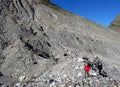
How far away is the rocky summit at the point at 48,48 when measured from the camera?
25.3 m

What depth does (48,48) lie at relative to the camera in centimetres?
3284

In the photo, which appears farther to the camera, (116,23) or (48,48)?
(116,23)

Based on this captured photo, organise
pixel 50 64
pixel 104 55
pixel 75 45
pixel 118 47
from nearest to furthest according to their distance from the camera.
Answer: pixel 50 64
pixel 75 45
pixel 104 55
pixel 118 47

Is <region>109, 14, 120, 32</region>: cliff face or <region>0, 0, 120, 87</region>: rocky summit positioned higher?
<region>109, 14, 120, 32</region>: cliff face

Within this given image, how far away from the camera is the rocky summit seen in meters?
25.3

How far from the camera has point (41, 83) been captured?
76.1 ft

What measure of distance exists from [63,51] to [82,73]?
7964 millimetres

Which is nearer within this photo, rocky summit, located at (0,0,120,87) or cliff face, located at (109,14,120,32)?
rocky summit, located at (0,0,120,87)

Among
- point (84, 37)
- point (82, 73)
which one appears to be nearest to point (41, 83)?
point (82, 73)

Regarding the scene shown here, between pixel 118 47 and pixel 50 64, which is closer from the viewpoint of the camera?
pixel 50 64

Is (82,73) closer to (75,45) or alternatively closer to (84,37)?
(75,45)

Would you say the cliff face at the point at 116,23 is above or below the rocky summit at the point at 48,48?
above

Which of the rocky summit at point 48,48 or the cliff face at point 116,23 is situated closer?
the rocky summit at point 48,48

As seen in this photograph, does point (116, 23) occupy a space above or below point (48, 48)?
above
